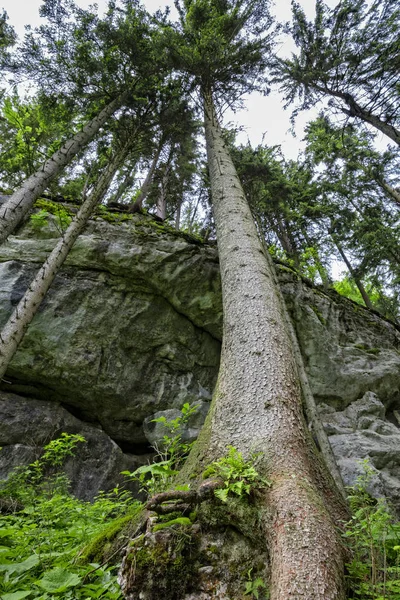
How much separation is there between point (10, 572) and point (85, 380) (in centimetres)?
540

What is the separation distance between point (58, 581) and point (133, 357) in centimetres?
586

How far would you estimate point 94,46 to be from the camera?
30.2 ft

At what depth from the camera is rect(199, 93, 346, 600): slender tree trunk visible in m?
1.63

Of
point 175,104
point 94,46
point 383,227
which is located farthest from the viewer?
point 383,227

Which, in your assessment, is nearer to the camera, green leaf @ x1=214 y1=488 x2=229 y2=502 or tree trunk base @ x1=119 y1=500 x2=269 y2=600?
tree trunk base @ x1=119 y1=500 x2=269 y2=600

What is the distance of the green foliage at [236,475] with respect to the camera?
199 cm

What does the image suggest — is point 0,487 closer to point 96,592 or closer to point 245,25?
point 96,592

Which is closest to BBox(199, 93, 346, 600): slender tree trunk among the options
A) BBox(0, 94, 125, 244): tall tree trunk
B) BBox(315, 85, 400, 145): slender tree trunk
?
BBox(0, 94, 125, 244): tall tree trunk

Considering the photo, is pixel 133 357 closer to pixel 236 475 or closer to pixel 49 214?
pixel 49 214

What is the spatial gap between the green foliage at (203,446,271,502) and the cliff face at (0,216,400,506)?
5.11 metres

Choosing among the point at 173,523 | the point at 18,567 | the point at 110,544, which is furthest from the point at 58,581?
the point at 173,523

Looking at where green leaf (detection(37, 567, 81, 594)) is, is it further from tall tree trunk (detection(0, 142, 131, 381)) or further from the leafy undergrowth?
tall tree trunk (detection(0, 142, 131, 381))

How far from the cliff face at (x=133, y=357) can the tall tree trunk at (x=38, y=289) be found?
0.91 meters

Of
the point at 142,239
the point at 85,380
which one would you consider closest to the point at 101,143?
the point at 142,239
